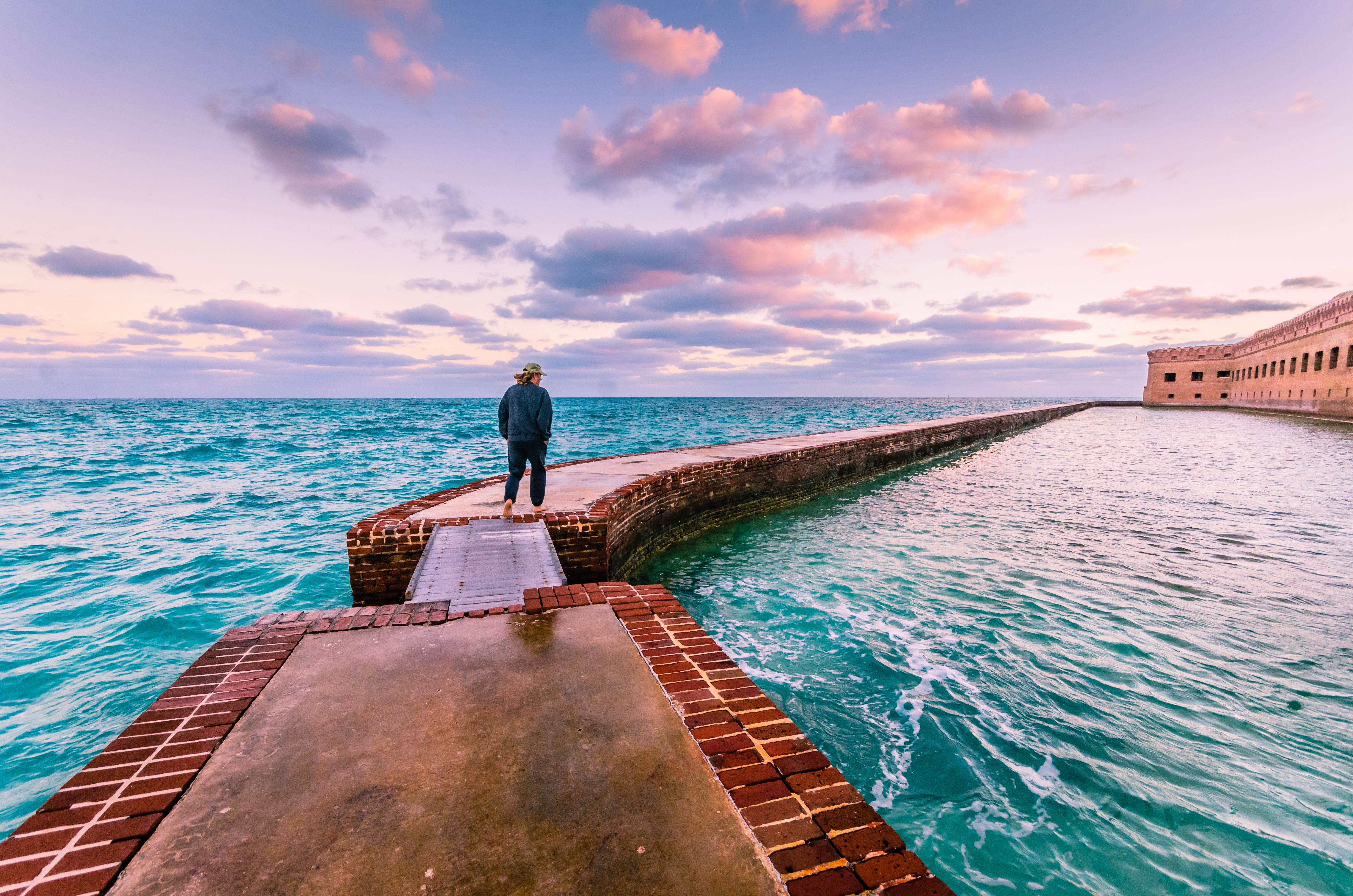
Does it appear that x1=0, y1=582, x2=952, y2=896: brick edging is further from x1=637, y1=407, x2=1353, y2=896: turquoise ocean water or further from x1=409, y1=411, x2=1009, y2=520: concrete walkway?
x1=409, y1=411, x2=1009, y2=520: concrete walkway

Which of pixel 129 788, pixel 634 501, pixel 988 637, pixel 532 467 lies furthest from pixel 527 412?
pixel 988 637

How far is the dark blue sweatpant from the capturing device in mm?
5883

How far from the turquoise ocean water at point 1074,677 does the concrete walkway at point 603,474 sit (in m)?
1.38

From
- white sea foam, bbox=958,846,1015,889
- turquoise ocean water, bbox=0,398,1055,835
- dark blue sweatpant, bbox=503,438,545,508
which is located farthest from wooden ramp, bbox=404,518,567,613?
white sea foam, bbox=958,846,1015,889

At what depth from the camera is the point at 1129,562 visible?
654 centimetres

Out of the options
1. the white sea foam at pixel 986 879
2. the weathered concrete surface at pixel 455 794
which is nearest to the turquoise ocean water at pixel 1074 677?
the white sea foam at pixel 986 879

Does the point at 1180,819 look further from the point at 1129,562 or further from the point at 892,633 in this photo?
the point at 1129,562

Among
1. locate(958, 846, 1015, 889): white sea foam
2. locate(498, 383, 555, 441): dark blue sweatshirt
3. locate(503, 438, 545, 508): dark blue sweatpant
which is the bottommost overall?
locate(958, 846, 1015, 889): white sea foam

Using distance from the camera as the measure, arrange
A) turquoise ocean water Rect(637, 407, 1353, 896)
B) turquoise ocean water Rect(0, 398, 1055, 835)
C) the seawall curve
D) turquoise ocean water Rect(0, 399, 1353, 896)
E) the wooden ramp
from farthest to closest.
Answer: the seawall curve
turquoise ocean water Rect(0, 398, 1055, 835)
the wooden ramp
turquoise ocean water Rect(0, 399, 1353, 896)
turquoise ocean water Rect(637, 407, 1353, 896)

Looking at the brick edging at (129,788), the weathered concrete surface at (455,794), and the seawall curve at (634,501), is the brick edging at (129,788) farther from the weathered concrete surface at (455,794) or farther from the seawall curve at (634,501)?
the seawall curve at (634,501)

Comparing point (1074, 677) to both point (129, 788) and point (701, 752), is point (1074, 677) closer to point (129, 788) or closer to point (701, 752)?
point (701, 752)

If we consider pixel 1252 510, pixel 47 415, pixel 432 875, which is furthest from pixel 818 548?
pixel 47 415

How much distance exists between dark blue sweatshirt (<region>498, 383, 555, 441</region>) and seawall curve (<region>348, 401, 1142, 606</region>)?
2.93 ft

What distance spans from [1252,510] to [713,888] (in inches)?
485
